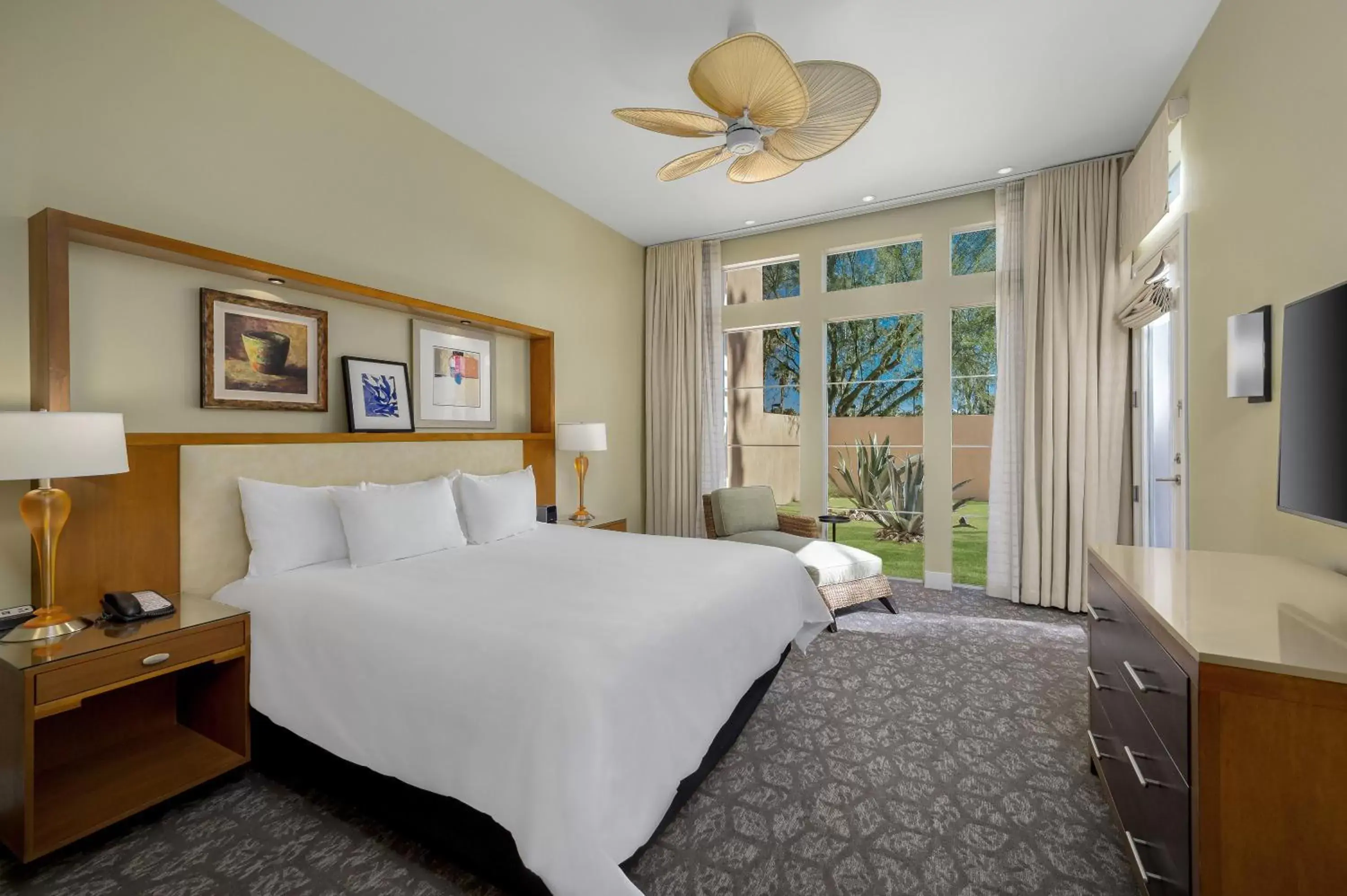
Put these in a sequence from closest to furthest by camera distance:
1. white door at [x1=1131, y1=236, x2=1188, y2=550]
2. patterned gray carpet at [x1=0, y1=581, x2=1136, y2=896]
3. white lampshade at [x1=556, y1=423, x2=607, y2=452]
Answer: patterned gray carpet at [x1=0, y1=581, x2=1136, y2=896] → white door at [x1=1131, y1=236, x2=1188, y2=550] → white lampshade at [x1=556, y1=423, x2=607, y2=452]

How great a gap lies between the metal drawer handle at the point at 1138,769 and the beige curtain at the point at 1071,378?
2.79m

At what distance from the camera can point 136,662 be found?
5.93 feet

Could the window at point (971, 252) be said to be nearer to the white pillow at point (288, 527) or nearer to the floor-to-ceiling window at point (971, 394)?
the floor-to-ceiling window at point (971, 394)

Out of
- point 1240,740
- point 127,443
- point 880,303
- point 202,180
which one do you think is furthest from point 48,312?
point 880,303

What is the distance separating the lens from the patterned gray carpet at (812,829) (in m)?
1.61

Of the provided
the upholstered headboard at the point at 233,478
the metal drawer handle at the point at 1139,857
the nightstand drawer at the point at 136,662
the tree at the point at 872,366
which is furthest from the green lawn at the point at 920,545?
the nightstand drawer at the point at 136,662

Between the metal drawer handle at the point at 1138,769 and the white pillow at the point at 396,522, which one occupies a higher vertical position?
the white pillow at the point at 396,522

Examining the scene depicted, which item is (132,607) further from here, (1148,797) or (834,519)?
(834,519)

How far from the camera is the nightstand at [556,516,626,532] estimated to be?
170 inches

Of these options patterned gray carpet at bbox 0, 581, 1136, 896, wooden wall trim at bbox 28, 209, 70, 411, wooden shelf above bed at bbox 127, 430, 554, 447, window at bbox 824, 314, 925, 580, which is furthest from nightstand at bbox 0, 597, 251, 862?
window at bbox 824, 314, 925, 580

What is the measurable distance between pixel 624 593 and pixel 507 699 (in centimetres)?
65

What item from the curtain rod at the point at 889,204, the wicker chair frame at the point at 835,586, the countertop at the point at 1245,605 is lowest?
the wicker chair frame at the point at 835,586

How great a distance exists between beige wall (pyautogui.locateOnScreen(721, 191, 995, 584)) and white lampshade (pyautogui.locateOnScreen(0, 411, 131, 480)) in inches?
176

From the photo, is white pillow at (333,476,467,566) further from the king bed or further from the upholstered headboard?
the upholstered headboard
